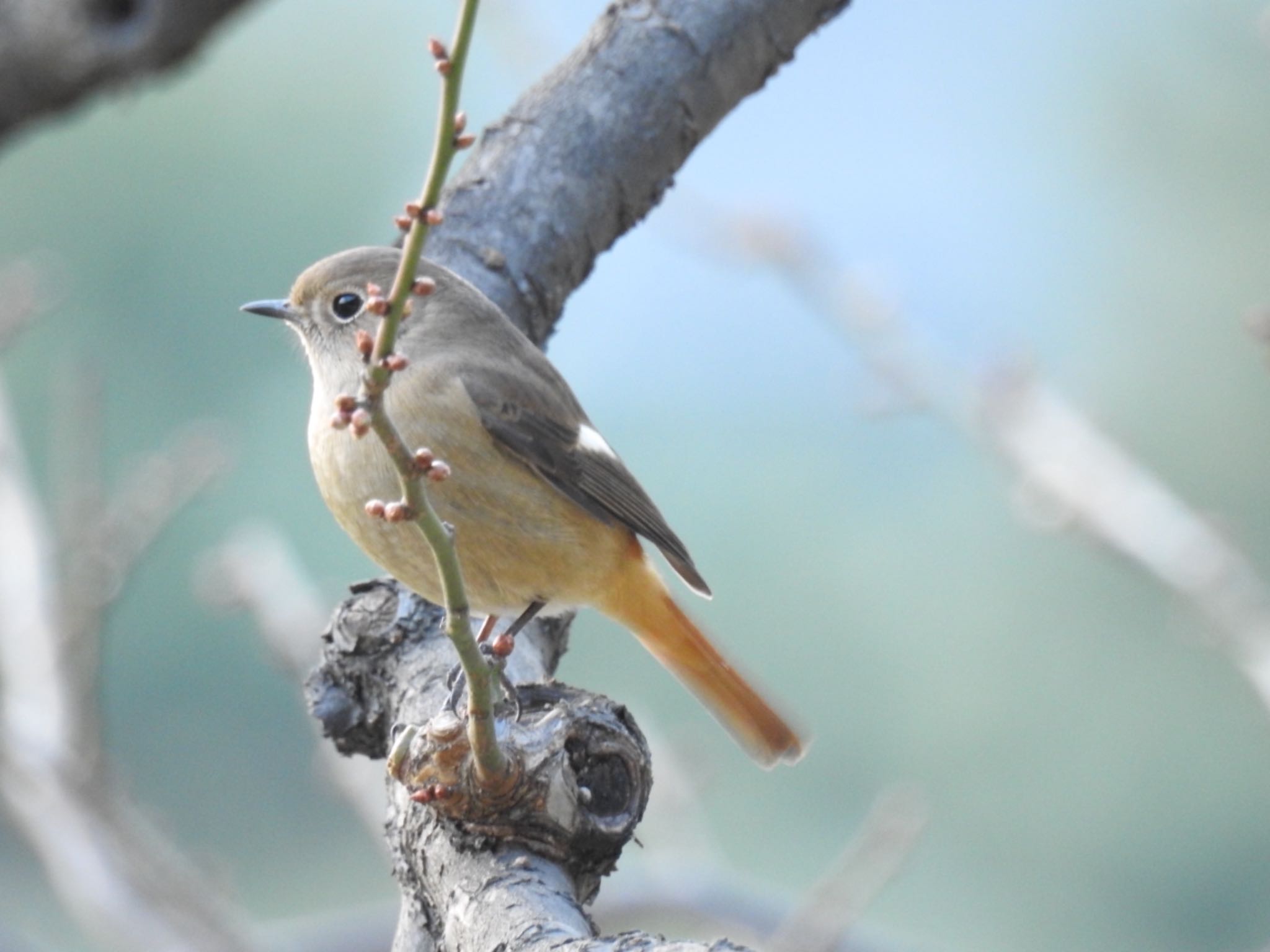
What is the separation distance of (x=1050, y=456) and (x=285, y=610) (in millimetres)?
2294

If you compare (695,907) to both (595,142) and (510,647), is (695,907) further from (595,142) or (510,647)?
(510,647)

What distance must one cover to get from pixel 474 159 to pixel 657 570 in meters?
0.97

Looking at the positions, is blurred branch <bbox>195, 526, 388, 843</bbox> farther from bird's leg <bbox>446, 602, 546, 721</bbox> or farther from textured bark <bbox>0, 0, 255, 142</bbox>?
textured bark <bbox>0, 0, 255, 142</bbox>

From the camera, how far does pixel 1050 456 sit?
4.33 m

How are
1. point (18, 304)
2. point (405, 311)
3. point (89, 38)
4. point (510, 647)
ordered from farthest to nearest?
point (18, 304)
point (89, 38)
point (510, 647)
point (405, 311)

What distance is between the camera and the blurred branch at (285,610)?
4.27m

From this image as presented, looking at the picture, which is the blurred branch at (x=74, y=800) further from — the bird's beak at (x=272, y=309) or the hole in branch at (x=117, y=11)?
the hole in branch at (x=117, y=11)

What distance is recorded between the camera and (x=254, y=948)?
4105 mm

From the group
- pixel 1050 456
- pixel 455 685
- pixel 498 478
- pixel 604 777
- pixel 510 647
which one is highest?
pixel 1050 456

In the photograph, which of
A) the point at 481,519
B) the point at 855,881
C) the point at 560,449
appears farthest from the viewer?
the point at 855,881

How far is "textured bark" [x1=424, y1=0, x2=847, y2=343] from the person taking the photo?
307cm

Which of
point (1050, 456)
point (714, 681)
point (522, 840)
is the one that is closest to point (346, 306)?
point (714, 681)

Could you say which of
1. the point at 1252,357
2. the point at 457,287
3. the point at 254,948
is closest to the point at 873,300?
the point at 457,287

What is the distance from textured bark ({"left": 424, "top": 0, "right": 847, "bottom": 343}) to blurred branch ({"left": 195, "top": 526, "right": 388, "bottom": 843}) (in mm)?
1489
